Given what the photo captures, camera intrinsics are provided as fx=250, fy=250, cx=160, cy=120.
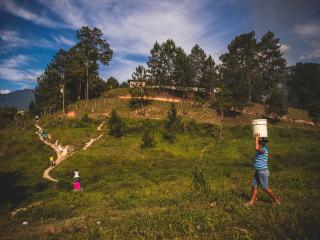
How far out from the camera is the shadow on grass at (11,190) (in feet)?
71.7

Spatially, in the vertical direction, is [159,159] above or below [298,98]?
below

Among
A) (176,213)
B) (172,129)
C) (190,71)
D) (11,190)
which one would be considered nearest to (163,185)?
(176,213)

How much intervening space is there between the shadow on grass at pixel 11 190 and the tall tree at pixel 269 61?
272 feet

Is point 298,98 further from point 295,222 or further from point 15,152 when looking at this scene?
point 295,222

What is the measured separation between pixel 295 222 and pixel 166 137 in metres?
42.4

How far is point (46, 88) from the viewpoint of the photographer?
81875 millimetres

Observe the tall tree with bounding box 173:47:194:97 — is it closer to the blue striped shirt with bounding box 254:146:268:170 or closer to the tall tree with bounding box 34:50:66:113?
the tall tree with bounding box 34:50:66:113

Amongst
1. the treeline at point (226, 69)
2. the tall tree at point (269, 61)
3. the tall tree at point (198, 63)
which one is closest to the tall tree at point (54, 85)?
the treeline at point (226, 69)

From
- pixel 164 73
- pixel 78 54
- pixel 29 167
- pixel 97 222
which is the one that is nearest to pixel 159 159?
pixel 29 167

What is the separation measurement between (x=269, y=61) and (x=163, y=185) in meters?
88.5

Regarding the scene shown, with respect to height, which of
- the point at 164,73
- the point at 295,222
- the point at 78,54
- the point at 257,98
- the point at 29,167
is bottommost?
the point at 29,167

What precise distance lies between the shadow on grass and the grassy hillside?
1.39 ft

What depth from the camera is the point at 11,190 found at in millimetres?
26859

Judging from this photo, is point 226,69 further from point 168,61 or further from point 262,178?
point 262,178
